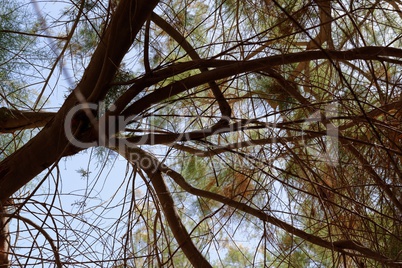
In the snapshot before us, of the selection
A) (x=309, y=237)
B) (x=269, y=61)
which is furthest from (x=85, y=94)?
(x=309, y=237)

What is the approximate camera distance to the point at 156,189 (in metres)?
1.45

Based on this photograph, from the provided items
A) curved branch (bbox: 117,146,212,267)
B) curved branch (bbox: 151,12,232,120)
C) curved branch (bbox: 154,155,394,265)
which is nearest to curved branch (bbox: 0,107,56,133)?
curved branch (bbox: 117,146,212,267)

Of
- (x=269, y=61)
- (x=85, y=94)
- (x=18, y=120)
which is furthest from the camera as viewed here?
(x=18, y=120)

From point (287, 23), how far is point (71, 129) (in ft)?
2.42

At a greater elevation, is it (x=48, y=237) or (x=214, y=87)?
(x=214, y=87)

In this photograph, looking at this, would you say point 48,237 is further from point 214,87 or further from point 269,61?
point 269,61

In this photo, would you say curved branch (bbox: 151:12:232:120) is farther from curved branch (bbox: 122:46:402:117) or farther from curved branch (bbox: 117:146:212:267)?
curved branch (bbox: 117:146:212:267)

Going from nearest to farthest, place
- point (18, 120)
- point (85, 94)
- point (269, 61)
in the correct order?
point (269, 61)
point (85, 94)
point (18, 120)

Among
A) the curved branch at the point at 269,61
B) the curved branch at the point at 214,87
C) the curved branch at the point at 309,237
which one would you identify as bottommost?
the curved branch at the point at 309,237

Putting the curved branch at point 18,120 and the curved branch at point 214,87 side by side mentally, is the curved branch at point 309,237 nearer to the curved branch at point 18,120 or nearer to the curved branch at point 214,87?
the curved branch at point 214,87

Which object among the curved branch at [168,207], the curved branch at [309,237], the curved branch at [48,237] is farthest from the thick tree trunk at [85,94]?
the curved branch at [309,237]

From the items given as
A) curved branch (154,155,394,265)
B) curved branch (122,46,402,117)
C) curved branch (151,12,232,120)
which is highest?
curved branch (151,12,232,120)

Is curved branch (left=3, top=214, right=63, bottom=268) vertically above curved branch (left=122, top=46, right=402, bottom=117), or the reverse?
curved branch (left=122, top=46, right=402, bottom=117)

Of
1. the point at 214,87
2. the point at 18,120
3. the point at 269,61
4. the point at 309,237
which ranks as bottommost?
the point at 309,237
